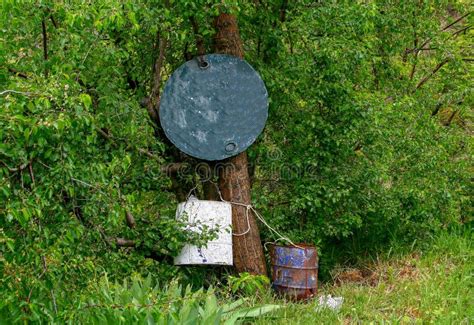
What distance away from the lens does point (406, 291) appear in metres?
5.96

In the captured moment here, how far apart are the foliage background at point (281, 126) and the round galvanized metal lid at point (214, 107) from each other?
25 cm

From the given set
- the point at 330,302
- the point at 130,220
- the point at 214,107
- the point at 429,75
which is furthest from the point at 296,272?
the point at 429,75

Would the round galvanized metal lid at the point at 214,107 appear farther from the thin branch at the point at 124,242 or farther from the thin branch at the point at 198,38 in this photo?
the thin branch at the point at 124,242

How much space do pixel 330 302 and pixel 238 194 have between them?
1.27m

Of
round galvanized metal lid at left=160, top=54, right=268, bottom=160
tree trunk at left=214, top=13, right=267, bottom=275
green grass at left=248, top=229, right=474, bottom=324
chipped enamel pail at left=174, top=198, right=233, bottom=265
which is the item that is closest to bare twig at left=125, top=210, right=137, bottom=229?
chipped enamel pail at left=174, top=198, right=233, bottom=265

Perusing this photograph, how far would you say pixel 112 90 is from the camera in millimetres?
5496

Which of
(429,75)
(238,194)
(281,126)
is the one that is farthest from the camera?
(429,75)

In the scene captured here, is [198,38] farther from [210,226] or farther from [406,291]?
[406,291]

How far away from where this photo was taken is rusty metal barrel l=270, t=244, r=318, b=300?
19.9 feet

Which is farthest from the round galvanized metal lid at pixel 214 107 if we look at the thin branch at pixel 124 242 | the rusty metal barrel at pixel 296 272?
the rusty metal barrel at pixel 296 272

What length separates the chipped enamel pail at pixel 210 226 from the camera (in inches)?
234

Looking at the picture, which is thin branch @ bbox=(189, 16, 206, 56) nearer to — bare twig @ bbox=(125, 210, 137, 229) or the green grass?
bare twig @ bbox=(125, 210, 137, 229)

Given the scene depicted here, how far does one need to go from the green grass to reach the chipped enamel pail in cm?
51

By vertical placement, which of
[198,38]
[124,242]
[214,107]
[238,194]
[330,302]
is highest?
[198,38]
